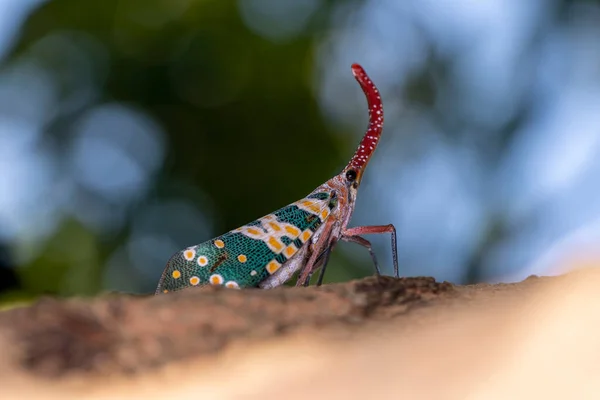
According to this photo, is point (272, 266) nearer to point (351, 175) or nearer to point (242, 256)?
point (242, 256)

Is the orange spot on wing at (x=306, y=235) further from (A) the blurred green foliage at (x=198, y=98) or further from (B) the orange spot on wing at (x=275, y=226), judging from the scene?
(A) the blurred green foliage at (x=198, y=98)


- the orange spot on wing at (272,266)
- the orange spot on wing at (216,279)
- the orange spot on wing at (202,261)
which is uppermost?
the orange spot on wing at (272,266)

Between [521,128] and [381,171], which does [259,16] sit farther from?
[521,128]

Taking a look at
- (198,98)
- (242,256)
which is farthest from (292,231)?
(198,98)

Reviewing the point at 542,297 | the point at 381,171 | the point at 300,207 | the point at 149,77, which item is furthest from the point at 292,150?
the point at 542,297

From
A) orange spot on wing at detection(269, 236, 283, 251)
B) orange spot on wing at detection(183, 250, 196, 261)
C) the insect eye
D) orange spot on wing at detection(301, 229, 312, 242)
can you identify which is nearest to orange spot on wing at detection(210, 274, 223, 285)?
orange spot on wing at detection(183, 250, 196, 261)

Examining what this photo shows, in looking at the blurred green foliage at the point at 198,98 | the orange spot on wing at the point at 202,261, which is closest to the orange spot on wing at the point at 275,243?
the orange spot on wing at the point at 202,261
